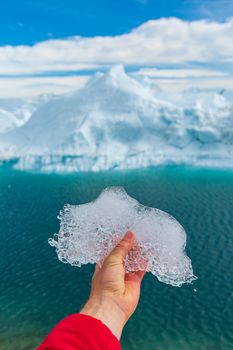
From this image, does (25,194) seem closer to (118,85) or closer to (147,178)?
(147,178)

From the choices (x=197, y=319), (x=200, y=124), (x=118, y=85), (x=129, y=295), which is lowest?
(x=197, y=319)

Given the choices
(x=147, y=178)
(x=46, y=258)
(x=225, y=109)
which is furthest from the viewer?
(x=225, y=109)

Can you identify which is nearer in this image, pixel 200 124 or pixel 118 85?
pixel 200 124

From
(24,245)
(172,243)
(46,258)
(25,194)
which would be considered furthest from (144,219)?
(25,194)

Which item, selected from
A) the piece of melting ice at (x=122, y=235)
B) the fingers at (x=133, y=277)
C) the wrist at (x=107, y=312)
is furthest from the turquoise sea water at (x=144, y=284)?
the wrist at (x=107, y=312)

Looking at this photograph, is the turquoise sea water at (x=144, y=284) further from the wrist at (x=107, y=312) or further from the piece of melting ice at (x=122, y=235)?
the wrist at (x=107, y=312)

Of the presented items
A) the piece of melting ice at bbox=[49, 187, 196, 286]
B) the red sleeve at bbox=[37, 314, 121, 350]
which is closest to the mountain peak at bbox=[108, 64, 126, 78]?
the piece of melting ice at bbox=[49, 187, 196, 286]
